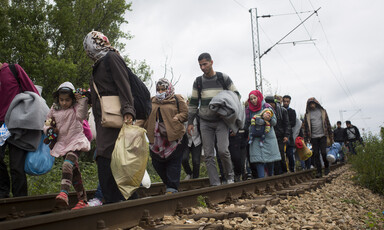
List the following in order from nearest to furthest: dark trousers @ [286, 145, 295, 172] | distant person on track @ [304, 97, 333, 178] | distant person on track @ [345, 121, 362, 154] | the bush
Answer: the bush, distant person on track @ [304, 97, 333, 178], dark trousers @ [286, 145, 295, 172], distant person on track @ [345, 121, 362, 154]

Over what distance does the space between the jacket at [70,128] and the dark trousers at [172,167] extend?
157 cm

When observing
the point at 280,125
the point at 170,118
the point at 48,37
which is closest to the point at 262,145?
the point at 280,125

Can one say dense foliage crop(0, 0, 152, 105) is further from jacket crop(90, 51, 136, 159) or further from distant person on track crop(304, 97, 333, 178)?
jacket crop(90, 51, 136, 159)

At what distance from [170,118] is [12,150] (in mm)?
2206

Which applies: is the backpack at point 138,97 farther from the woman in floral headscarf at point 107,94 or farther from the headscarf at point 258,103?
the headscarf at point 258,103

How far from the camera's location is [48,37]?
15891 mm

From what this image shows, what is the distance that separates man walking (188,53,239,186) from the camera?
7180 mm

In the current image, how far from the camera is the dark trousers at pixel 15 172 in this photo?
17.0ft

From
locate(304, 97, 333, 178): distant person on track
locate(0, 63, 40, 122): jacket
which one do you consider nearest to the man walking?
locate(0, 63, 40, 122): jacket

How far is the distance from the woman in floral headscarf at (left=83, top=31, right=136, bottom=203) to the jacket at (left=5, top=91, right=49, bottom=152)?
1.41m

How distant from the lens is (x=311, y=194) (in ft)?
24.4

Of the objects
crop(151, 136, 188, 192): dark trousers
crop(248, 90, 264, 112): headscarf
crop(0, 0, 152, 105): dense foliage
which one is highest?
crop(0, 0, 152, 105): dense foliage

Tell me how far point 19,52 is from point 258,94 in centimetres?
942

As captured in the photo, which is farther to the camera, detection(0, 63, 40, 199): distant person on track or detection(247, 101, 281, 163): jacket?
detection(247, 101, 281, 163): jacket
